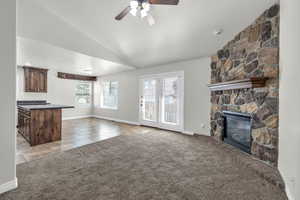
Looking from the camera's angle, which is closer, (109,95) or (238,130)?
(238,130)

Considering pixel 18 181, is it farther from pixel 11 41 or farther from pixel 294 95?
pixel 294 95

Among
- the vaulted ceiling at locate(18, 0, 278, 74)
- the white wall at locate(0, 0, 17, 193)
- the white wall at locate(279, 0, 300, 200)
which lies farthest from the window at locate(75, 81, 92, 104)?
the white wall at locate(279, 0, 300, 200)

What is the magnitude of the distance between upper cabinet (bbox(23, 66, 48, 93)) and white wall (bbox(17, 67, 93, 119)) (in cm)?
18

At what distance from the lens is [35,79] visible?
226 inches

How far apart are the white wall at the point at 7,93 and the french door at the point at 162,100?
156 inches

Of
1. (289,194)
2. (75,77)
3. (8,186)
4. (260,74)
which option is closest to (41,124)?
(8,186)

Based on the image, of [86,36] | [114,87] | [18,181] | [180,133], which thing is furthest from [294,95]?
[114,87]

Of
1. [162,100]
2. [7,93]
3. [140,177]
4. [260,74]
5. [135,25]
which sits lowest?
[140,177]

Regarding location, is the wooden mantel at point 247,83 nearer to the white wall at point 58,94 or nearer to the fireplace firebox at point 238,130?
the fireplace firebox at point 238,130

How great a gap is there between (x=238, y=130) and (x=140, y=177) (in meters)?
2.30

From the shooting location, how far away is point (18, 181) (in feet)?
6.29

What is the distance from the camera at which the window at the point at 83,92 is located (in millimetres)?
7457

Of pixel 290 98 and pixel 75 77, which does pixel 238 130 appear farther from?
pixel 75 77

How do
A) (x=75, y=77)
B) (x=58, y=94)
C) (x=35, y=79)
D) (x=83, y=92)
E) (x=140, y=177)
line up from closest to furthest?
1. (x=140, y=177)
2. (x=35, y=79)
3. (x=58, y=94)
4. (x=75, y=77)
5. (x=83, y=92)
